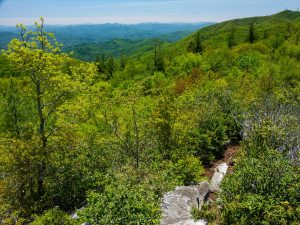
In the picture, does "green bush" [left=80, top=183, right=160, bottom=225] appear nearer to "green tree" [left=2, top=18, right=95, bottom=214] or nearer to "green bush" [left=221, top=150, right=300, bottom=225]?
"green bush" [left=221, top=150, right=300, bottom=225]

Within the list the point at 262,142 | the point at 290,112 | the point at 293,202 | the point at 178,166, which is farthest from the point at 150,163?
the point at 290,112

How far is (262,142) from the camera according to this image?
16.4 metres

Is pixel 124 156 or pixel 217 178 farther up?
pixel 124 156

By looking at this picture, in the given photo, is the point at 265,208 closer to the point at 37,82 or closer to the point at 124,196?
the point at 124,196

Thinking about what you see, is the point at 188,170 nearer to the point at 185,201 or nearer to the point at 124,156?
the point at 185,201

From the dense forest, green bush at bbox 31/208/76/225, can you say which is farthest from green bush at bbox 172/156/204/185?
Answer: green bush at bbox 31/208/76/225

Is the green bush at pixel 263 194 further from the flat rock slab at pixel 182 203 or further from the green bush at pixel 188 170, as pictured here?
the green bush at pixel 188 170

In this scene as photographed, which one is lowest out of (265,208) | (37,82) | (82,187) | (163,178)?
(82,187)

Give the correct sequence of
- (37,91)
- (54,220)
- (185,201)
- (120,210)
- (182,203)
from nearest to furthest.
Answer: (120,210) → (54,220) → (182,203) → (185,201) → (37,91)

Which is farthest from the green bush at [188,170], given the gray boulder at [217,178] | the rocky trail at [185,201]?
the gray boulder at [217,178]

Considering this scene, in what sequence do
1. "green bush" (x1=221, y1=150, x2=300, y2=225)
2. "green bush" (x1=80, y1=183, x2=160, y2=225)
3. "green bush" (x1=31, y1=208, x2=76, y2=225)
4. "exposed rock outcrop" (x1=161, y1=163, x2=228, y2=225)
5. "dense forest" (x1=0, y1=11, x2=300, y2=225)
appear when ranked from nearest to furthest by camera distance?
"green bush" (x1=80, y1=183, x2=160, y2=225)
"green bush" (x1=221, y1=150, x2=300, y2=225)
"dense forest" (x1=0, y1=11, x2=300, y2=225)
"green bush" (x1=31, y1=208, x2=76, y2=225)
"exposed rock outcrop" (x1=161, y1=163, x2=228, y2=225)

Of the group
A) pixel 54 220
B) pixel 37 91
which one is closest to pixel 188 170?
pixel 54 220

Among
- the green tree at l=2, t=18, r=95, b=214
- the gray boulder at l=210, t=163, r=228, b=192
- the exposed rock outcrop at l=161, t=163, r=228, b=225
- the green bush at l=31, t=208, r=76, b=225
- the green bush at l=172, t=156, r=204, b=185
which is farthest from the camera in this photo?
the gray boulder at l=210, t=163, r=228, b=192

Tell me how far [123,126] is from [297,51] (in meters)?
63.9
